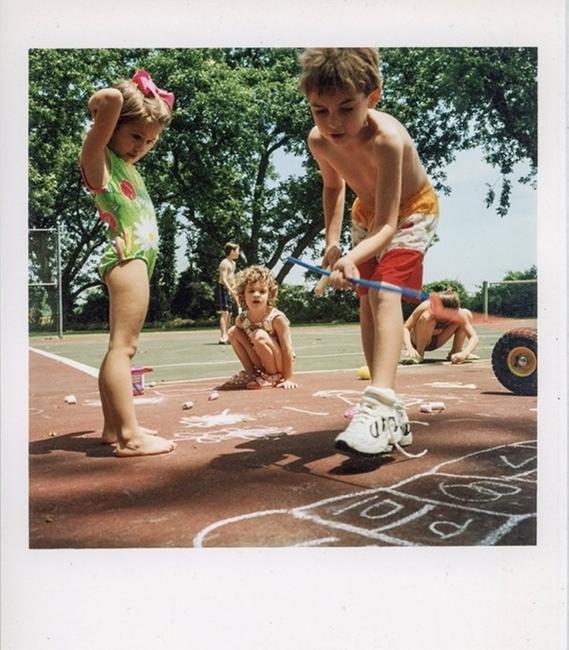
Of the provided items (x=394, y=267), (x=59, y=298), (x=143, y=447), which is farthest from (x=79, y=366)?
(x=394, y=267)

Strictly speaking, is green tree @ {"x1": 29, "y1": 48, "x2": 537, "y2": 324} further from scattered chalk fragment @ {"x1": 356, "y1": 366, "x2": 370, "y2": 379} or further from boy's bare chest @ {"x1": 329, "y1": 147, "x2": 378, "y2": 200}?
scattered chalk fragment @ {"x1": 356, "y1": 366, "x2": 370, "y2": 379}

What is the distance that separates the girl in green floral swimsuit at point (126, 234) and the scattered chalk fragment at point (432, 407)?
749mm

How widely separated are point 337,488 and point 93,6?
4.43 ft

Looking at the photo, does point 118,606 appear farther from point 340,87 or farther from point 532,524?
point 340,87

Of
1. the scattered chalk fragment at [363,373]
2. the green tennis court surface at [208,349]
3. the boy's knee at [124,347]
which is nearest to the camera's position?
the boy's knee at [124,347]

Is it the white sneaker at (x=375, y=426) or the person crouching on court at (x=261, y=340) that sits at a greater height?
the person crouching on court at (x=261, y=340)

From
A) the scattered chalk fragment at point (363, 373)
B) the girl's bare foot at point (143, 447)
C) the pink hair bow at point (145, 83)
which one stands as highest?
the pink hair bow at point (145, 83)

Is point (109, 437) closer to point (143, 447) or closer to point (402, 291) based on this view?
point (143, 447)

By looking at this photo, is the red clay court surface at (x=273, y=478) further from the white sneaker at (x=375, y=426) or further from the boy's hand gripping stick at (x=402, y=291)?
the boy's hand gripping stick at (x=402, y=291)

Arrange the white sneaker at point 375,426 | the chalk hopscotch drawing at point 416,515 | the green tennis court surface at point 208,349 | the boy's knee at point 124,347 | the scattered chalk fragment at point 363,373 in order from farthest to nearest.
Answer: the scattered chalk fragment at point 363,373 < the green tennis court surface at point 208,349 < the boy's knee at point 124,347 < the white sneaker at point 375,426 < the chalk hopscotch drawing at point 416,515

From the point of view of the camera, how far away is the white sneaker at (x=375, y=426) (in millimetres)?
1891

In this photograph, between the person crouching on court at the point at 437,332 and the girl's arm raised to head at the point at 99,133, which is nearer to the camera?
the girl's arm raised to head at the point at 99,133

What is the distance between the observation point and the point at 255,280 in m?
2.24

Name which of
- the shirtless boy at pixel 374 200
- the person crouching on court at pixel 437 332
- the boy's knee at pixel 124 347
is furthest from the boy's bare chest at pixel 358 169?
the boy's knee at pixel 124 347
